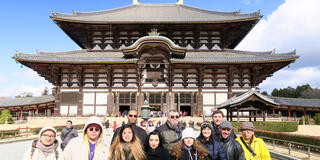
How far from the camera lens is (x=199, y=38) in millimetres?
28000

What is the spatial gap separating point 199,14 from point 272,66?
1244 centimetres

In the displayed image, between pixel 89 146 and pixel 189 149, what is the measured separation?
5.97 feet

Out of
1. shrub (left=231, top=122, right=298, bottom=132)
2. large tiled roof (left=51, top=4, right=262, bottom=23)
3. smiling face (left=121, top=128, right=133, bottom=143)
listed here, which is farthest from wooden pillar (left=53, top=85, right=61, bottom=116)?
smiling face (left=121, top=128, right=133, bottom=143)

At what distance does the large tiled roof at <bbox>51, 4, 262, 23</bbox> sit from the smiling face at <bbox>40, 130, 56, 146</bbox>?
24526 millimetres

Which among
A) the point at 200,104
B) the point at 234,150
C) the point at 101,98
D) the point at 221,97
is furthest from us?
the point at 101,98

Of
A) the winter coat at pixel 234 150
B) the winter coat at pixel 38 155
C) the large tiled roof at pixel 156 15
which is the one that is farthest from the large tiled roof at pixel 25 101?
the winter coat at pixel 234 150

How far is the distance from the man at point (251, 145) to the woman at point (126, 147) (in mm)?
2138

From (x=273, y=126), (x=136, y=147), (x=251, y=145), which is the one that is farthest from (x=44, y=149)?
(x=273, y=126)

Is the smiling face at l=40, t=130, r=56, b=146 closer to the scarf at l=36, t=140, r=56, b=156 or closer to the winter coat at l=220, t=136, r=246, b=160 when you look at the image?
the scarf at l=36, t=140, r=56, b=156

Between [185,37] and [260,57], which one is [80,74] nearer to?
[185,37]

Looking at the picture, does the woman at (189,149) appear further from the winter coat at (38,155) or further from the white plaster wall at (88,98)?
the white plaster wall at (88,98)

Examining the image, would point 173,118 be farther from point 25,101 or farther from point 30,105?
point 25,101

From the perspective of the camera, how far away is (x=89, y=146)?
353 centimetres

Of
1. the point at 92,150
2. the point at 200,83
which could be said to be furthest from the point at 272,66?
the point at 92,150
